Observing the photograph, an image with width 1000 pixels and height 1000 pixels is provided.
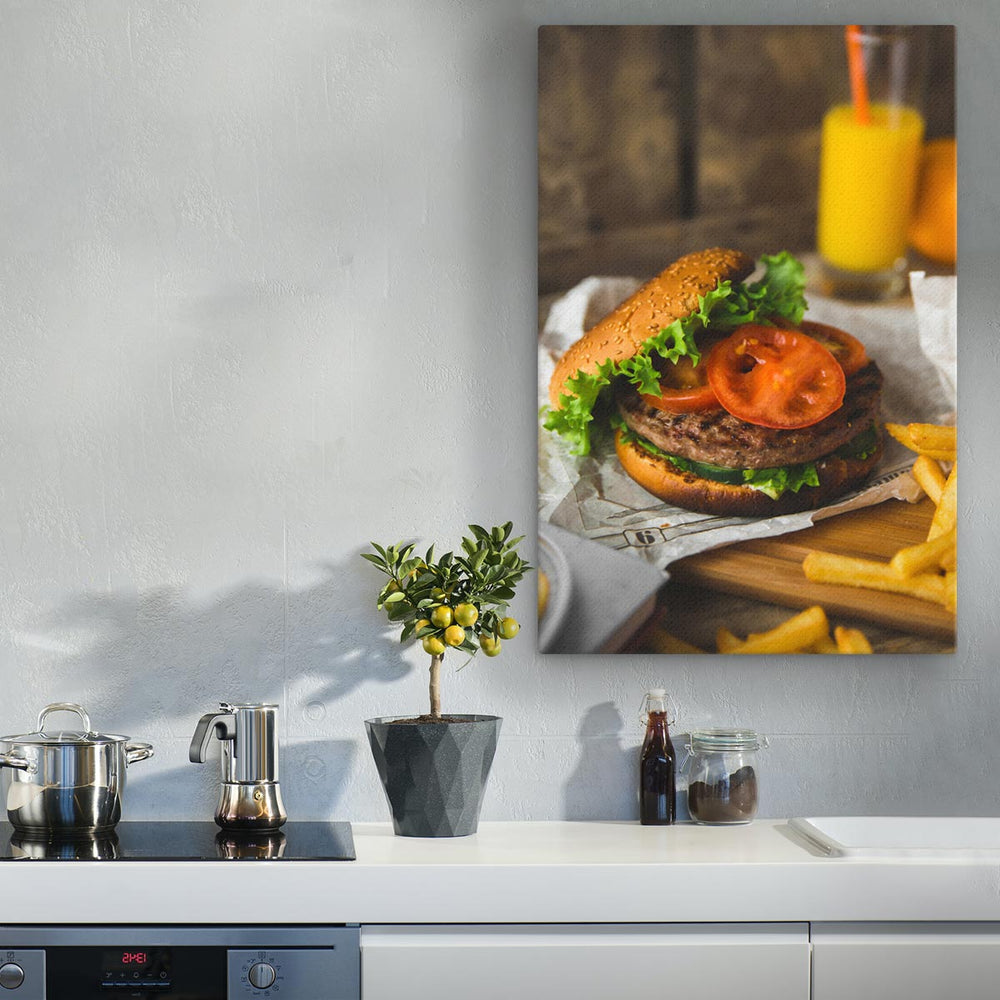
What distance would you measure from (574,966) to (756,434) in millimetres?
874

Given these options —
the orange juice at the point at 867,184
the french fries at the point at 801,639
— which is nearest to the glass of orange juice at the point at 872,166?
the orange juice at the point at 867,184

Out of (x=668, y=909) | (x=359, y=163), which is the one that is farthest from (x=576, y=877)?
(x=359, y=163)

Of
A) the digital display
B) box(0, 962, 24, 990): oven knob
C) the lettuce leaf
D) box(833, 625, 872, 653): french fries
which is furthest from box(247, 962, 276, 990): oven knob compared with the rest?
box(833, 625, 872, 653): french fries

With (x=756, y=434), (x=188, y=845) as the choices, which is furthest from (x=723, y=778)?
(x=188, y=845)

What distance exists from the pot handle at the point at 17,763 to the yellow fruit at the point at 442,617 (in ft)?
2.01

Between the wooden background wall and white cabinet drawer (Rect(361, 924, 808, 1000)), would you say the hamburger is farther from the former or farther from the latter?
white cabinet drawer (Rect(361, 924, 808, 1000))

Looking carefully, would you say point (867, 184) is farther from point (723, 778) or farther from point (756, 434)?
point (723, 778)

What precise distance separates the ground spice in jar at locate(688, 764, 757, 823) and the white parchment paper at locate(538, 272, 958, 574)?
13.9 inches

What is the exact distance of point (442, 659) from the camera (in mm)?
1905

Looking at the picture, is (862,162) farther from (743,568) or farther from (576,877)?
(576,877)

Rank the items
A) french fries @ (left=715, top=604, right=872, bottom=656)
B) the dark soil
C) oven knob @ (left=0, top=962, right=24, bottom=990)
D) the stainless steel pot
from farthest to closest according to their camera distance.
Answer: french fries @ (left=715, top=604, right=872, bottom=656), the dark soil, the stainless steel pot, oven knob @ (left=0, top=962, right=24, bottom=990)

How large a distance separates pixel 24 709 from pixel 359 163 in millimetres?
1040

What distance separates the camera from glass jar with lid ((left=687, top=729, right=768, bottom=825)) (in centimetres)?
187

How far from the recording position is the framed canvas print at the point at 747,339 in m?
1.95
